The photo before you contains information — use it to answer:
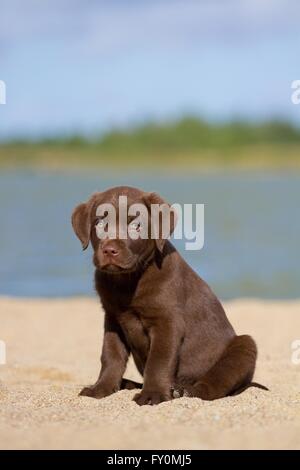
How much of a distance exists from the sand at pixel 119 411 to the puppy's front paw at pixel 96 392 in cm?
8

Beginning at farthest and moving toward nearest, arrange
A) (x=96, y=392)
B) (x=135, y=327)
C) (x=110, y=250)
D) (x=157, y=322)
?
1. (x=96, y=392)
2. (x=135, y=327)
3. (x=157, y=322)
4. (x=110, y=250)

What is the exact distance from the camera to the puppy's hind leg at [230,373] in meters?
7.32

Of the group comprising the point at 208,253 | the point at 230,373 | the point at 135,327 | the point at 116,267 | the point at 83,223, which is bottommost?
the point at 208,253

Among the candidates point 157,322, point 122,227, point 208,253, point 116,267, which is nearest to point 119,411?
point 157,322

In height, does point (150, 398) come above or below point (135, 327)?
A: below

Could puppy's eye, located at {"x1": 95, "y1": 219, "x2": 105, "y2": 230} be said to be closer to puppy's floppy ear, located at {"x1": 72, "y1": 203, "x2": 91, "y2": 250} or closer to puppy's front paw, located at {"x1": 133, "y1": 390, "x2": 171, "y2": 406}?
puppy's floppy ear, located at {"x1": 72, "y1": 203, "x2": 91, "y2": 250}

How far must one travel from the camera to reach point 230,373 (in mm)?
7461

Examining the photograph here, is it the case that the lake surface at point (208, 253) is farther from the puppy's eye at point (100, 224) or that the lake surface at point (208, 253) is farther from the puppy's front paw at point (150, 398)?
the puppy's front paw at point (150, 398)

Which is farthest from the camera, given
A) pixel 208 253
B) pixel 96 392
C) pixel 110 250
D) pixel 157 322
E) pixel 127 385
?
pixel 208 253

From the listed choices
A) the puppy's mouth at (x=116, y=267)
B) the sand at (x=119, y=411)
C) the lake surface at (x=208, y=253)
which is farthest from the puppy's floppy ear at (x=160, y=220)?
the lake surface at (x=208, y=253)

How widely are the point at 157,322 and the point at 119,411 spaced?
771mm

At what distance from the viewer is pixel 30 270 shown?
18734 mm

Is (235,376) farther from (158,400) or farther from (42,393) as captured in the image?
(42,393)

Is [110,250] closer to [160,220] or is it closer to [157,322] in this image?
[160,220]
